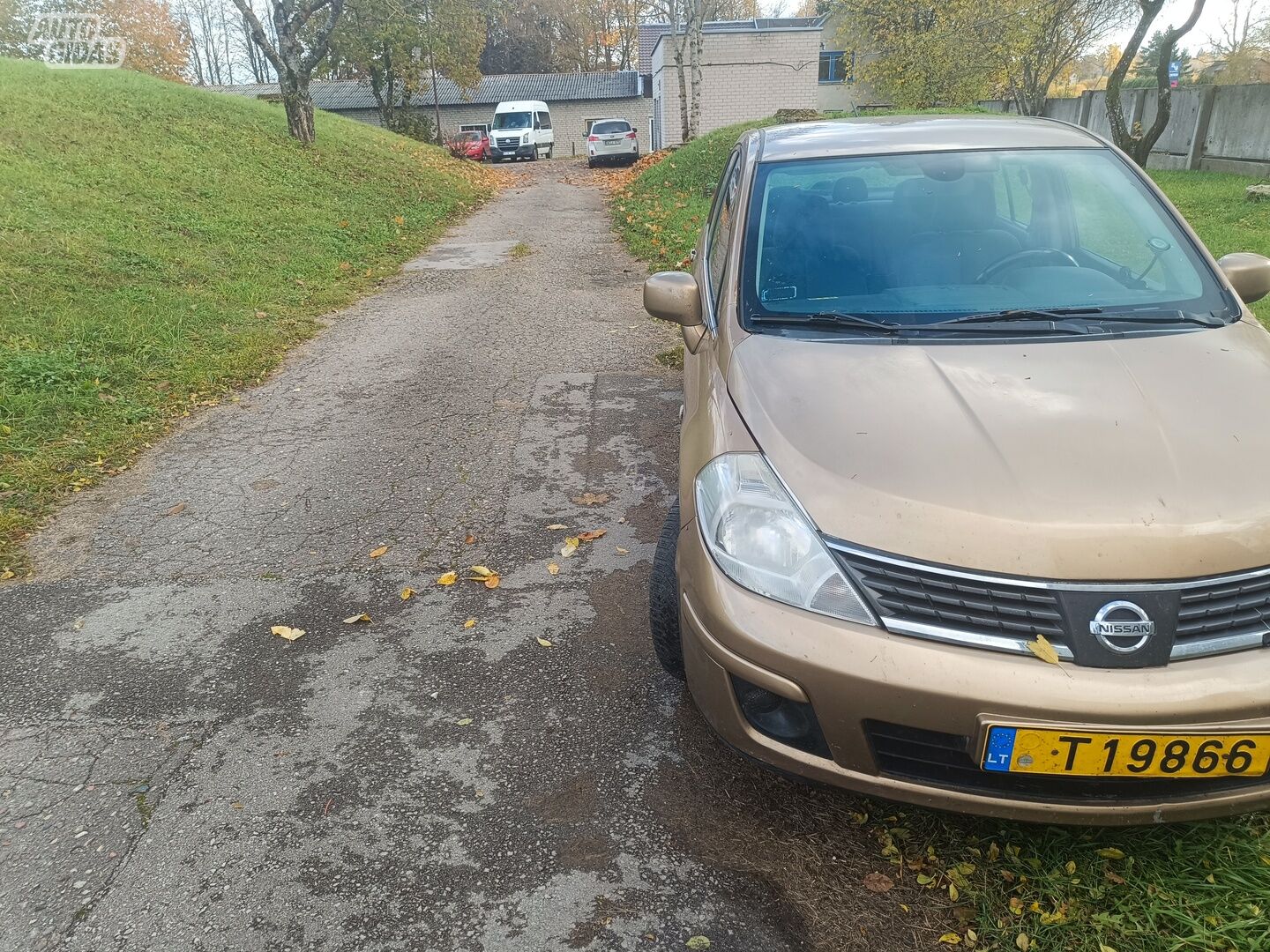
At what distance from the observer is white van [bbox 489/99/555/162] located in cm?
3441

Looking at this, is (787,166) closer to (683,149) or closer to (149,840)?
(149,840)

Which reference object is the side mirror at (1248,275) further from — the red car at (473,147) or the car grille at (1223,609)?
the red car at (473,147)

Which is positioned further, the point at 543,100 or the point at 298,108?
the point at 543,100

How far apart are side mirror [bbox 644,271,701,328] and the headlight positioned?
1.11 meters

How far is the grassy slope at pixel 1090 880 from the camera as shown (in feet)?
6.30

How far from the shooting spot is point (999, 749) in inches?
70.7

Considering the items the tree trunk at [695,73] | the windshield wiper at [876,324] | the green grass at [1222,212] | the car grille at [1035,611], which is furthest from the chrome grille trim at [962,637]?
the tree trunk at [695,73]

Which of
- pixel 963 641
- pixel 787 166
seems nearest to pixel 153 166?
pixel 787 166

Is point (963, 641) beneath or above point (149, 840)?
above

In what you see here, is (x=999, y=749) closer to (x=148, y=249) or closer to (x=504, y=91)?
(x=148, y=249)

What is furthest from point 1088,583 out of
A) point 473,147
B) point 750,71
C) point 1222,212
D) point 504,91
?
point 504,91

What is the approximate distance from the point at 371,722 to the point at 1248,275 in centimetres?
328

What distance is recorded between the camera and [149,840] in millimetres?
2299

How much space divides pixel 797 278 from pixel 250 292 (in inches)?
278
